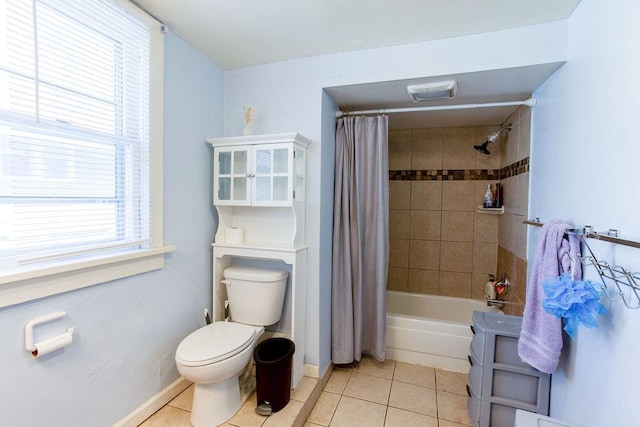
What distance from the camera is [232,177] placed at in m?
2.01

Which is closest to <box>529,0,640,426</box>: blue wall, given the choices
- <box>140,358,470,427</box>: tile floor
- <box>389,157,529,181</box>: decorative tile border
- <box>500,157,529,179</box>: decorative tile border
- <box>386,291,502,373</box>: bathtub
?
<box>500,157,529,179</box>: decorative tile border

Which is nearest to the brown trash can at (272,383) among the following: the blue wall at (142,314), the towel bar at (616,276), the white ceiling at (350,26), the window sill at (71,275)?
the blue wall at (142,314)

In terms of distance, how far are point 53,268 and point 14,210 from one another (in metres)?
0.26

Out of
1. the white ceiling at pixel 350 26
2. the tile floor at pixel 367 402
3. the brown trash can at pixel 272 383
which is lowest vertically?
the tile floor at pixel 367 402

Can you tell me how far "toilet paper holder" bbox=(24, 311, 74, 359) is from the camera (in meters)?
1.15

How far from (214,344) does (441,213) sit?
8.25 feet

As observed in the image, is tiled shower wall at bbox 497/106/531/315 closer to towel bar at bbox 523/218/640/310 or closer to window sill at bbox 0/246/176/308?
towel bar at bbox 523/218/640/310

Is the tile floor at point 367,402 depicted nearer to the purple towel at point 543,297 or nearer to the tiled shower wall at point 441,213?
the purple towel at point 543,297

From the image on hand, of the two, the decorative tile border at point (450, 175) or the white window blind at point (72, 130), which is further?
the decorative tile border at point (450, 175)

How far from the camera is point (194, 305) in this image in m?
1.99

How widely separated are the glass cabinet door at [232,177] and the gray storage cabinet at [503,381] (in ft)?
5.57

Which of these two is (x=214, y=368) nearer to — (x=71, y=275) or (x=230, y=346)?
(x=230, y=346)

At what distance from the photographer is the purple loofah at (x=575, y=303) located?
107 cm

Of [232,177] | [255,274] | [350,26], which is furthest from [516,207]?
[232,177]
